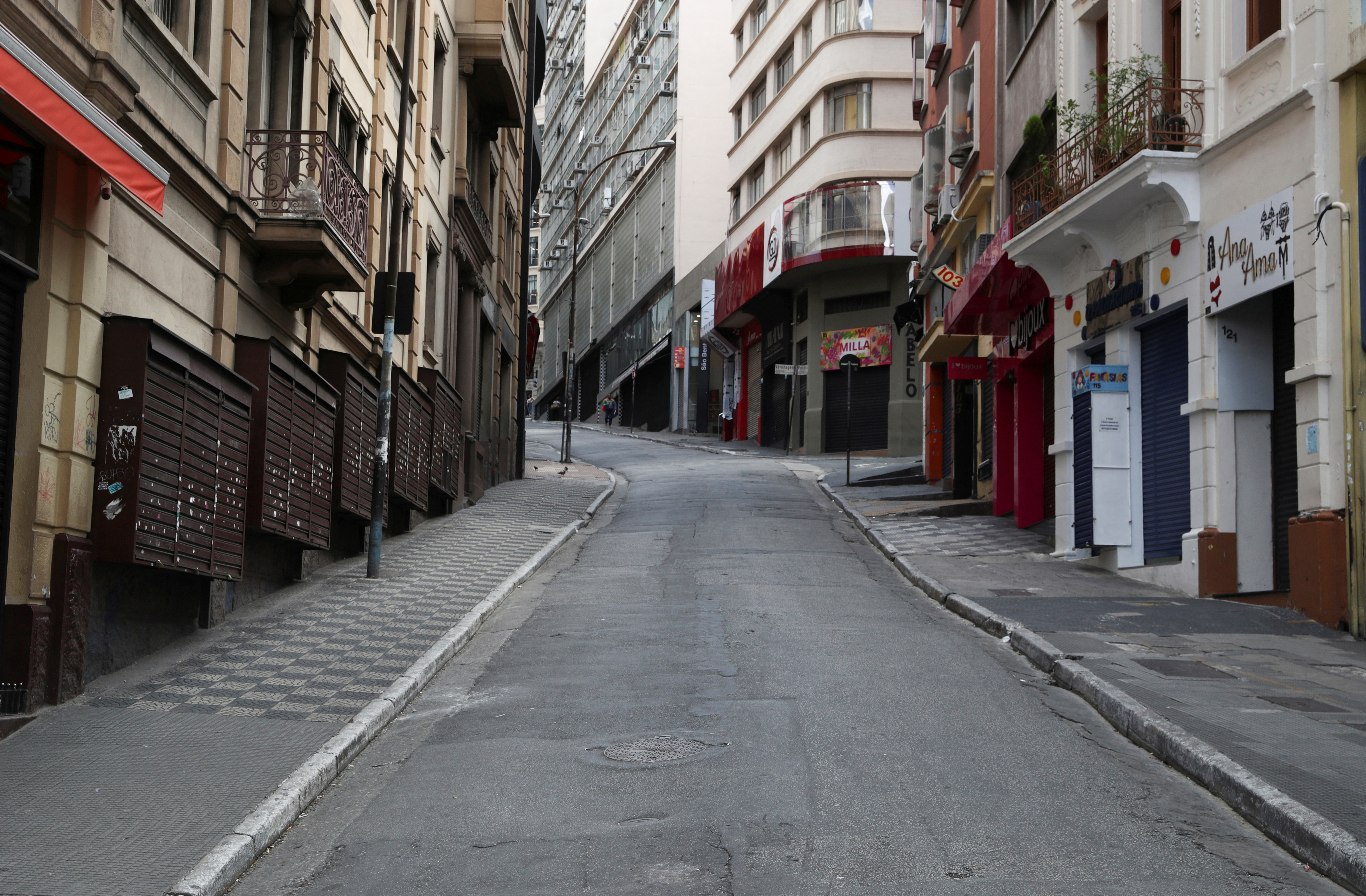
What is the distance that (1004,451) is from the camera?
2428cm

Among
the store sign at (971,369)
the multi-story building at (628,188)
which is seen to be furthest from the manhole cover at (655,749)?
the multi-story building at (628,188)

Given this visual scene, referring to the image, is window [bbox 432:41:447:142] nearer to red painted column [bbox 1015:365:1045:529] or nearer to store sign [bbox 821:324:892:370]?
red painted column [bbox 1015:365:1045:529]

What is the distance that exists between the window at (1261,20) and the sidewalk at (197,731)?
32.7 feet

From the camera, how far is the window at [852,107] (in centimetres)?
4641

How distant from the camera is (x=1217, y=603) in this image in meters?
13.4

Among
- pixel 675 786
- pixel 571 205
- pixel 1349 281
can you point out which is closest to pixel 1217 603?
pixel 1349 281

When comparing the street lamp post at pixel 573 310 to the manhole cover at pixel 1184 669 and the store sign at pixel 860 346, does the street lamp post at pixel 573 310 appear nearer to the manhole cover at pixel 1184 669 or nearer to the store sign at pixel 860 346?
the store sign at pixel 860 346

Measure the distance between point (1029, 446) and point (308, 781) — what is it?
17.6 m

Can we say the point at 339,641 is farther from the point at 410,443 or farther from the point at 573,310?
the point at 573,310

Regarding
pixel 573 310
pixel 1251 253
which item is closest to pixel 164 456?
pixel 1251 253

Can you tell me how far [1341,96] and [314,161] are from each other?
9825mm

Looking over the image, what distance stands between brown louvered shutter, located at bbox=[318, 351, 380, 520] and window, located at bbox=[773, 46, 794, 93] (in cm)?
3834

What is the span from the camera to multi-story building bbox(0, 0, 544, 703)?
8281 millimetres

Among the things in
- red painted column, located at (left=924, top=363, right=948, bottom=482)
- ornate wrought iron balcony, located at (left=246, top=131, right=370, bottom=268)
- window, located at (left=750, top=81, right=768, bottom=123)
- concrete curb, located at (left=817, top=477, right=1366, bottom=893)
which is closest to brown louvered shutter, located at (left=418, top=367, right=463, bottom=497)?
ornate wrought iron balcony, located at (left=246, top=131, right=370, bottom=268)
